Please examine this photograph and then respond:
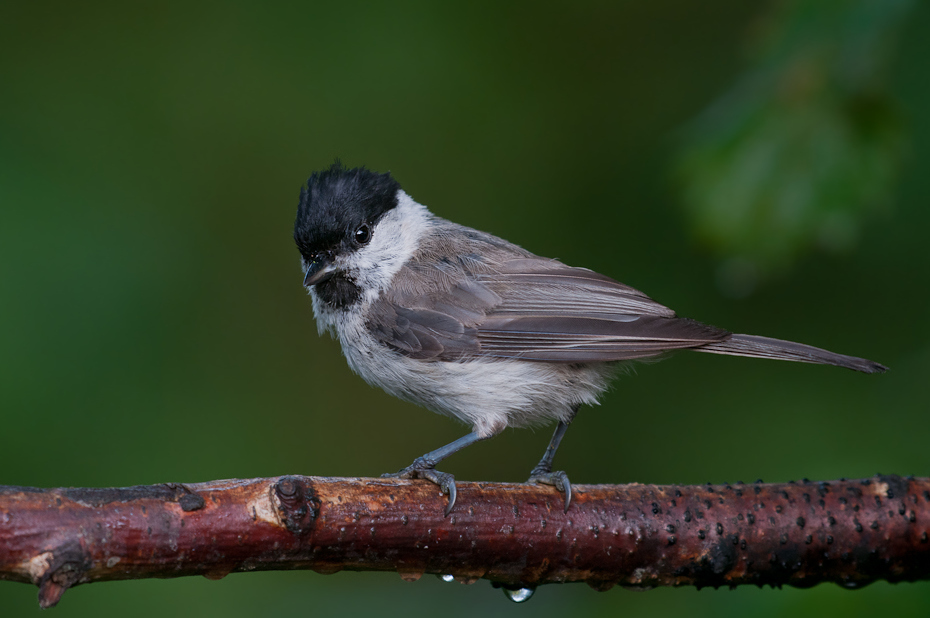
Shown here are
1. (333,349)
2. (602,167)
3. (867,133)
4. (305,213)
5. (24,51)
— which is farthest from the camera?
(333,349)

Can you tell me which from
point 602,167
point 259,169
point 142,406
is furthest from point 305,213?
point 602,167

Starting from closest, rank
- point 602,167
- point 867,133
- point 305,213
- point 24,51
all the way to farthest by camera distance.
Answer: point 867,133 → point 305,213 → point 24,51 → point 602,167

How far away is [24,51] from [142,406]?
1758 millimetres

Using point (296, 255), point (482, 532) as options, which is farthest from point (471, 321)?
point (296, 255)

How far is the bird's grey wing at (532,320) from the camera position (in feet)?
8.67

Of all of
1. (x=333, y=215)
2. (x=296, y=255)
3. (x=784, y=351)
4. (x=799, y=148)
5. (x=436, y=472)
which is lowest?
(x=436, y=472)

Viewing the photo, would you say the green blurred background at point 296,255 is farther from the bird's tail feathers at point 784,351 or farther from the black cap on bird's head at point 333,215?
the black cap on bird's head at point 333,215

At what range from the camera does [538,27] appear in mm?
4566

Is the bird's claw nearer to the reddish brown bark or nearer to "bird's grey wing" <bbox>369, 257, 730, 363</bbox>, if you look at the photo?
the reddish brown bark

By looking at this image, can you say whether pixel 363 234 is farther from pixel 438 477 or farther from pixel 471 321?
pixel 438 477

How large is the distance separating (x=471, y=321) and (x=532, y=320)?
206 mm

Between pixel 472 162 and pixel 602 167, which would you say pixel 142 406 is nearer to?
pixel 472 162

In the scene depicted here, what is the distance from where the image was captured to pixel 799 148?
223 centimetres

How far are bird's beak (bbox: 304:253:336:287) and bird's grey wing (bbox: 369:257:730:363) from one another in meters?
0.20
